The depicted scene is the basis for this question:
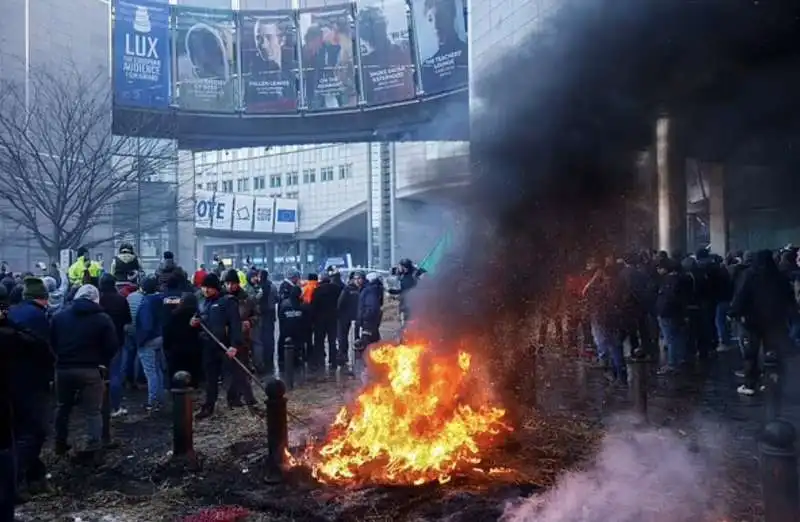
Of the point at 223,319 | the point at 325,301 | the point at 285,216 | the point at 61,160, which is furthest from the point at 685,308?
the point at 285,216

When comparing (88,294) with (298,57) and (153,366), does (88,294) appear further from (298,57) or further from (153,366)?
(298,57)

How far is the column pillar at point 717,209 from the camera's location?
10195mm

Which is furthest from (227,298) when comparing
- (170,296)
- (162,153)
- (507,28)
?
(162,153)

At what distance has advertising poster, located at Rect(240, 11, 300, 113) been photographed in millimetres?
26969

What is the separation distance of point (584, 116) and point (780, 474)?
11.5 ft

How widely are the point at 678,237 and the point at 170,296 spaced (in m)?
8.50

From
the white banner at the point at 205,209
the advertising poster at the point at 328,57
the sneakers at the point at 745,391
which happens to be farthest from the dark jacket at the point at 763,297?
the white banner at the point at 205,209

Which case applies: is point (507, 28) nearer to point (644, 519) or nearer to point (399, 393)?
point (399, 393)

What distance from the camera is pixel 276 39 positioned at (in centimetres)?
2705

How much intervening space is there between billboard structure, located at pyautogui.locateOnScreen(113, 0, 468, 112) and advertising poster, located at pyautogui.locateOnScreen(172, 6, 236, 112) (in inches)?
1.5

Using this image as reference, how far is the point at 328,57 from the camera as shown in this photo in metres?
27.2

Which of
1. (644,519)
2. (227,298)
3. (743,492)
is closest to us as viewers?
(644,519)

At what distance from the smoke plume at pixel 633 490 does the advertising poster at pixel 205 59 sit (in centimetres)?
2414

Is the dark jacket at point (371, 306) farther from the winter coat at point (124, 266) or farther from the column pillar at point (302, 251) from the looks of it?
the column pillar at point (302, 251)
